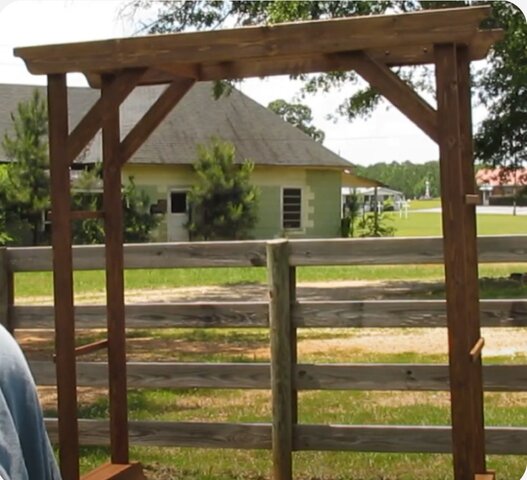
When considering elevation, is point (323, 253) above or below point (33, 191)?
below

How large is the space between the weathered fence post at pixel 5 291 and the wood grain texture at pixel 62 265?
1099mm

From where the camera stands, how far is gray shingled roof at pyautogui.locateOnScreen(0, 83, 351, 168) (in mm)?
28938

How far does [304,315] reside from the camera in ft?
15.5

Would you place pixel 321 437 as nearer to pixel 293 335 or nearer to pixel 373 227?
pixel 293 335

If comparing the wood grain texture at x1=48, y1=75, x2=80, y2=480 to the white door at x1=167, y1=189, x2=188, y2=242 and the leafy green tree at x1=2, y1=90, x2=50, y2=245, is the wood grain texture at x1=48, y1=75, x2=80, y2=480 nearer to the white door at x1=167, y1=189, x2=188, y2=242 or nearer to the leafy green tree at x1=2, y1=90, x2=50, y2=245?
the leafy green tree at x1=2, y1=90, x2=50, y2=245

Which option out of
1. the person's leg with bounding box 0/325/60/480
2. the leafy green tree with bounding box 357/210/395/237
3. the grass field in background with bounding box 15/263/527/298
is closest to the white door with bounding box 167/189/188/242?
the grass field in background with bounding box 15/263/527/298

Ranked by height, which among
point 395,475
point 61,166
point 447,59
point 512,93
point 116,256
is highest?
point 512,93

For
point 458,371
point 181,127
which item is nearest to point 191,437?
point 458,371

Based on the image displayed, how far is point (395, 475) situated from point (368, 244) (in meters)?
1.30

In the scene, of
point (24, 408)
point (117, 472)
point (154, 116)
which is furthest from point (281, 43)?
point (24, 408)

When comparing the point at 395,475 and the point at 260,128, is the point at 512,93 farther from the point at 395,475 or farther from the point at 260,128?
the point at 260,128

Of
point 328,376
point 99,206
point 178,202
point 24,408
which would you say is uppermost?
point 178,202

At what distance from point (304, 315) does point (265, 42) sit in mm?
1618

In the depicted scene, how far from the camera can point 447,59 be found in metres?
3.51
